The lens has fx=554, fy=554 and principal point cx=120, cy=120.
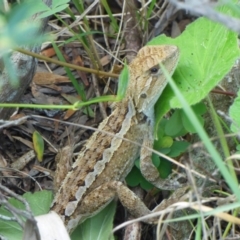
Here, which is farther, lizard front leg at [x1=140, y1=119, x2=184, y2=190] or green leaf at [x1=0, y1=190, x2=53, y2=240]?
lizard front leg at [x1=140, y1=119, x2=184, y2=190]

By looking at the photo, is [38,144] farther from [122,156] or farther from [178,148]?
[178,148]

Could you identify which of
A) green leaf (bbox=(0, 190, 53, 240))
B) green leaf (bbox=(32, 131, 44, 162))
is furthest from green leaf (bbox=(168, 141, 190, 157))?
green leaf (bbox=(32, 131, 44, 162))

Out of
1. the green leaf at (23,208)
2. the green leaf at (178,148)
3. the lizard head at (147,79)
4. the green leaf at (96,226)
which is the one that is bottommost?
the green leaf at (96,226)

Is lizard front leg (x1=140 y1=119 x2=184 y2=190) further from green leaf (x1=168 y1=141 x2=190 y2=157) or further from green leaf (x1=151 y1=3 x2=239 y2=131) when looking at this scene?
green leaf (x1=151 y1=3 x2=239 y2=131)

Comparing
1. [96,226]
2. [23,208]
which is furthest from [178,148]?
[23,208]

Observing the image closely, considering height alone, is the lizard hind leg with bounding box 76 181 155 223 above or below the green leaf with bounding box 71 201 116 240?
above

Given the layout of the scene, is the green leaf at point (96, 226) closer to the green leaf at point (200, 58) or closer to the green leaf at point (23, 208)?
the green leaf at point (23, 208)

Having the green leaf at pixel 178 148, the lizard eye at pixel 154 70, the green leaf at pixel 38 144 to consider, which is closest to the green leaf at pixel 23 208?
the green leaf at pixel 38 144
